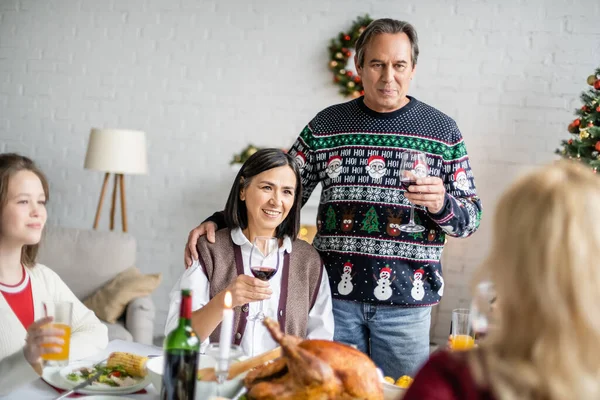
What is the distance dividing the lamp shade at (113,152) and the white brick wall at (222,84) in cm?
49

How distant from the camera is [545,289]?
85 cm

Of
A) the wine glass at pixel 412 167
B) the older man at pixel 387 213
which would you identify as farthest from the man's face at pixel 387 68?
the wine glass at pixel 412 167

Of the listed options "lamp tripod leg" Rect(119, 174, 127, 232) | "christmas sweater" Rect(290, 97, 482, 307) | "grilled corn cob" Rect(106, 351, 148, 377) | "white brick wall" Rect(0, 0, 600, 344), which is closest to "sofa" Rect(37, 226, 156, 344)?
"lamp tripod leg" Rect(119, 174, 127, 232)

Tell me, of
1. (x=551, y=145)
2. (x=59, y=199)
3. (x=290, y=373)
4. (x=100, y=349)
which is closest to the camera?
(x=290, y=373)

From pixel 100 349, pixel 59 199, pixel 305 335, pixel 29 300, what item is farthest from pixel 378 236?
pixel 59 199

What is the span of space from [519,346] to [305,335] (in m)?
1.35

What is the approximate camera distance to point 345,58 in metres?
4.74

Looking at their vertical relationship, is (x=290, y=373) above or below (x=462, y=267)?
above

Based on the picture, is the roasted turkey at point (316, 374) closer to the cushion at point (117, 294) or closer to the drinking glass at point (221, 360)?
the drinking glass at point (221, 360)

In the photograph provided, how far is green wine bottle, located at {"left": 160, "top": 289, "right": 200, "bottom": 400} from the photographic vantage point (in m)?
1.29

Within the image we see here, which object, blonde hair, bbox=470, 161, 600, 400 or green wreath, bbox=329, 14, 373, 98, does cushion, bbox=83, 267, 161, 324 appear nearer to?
green wreath, bbox=329, 14, 373, 98

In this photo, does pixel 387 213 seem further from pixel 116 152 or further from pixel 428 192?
pixel 116 152

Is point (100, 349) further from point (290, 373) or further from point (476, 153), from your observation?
point (476, 153)

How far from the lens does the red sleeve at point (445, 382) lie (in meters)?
0.91
